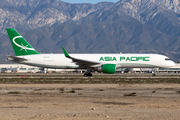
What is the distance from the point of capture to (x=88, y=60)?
45.4m

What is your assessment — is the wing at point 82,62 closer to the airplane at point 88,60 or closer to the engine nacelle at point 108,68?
the airplane at point 88,60

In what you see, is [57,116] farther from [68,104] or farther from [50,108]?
[68,104]

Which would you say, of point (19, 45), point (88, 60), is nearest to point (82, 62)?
point (88, 60)

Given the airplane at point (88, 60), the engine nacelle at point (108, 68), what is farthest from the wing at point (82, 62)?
the engine nacelle at point (108, 68)

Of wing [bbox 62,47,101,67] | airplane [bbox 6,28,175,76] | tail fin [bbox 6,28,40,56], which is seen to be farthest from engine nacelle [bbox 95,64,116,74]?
tail fin [bbox 6,28,40,56]

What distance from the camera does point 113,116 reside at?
12.7 meters

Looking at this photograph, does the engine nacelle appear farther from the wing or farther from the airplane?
the wing

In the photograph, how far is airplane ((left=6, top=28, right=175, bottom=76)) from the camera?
145 feet

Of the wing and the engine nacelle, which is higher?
the wing

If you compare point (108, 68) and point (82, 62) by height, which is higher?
point (82, 62)

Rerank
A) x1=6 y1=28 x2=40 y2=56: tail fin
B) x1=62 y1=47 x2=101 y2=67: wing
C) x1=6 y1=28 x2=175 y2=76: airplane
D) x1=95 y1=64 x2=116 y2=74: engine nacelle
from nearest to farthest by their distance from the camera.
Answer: x1=95 y1=64 x2=116 y2=74: engine nacelle < x1=62 y1=47 x2=101 y2=67: wing < x1=6 y1=28 x2=175 y2=76: airplane < x1=6 y1=28 x2=40 y2=56: tail fin

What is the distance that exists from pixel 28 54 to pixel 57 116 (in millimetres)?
35944

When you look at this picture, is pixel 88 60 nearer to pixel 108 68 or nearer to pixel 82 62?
pixel 82 62

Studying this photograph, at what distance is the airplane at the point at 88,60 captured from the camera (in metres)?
44.1
